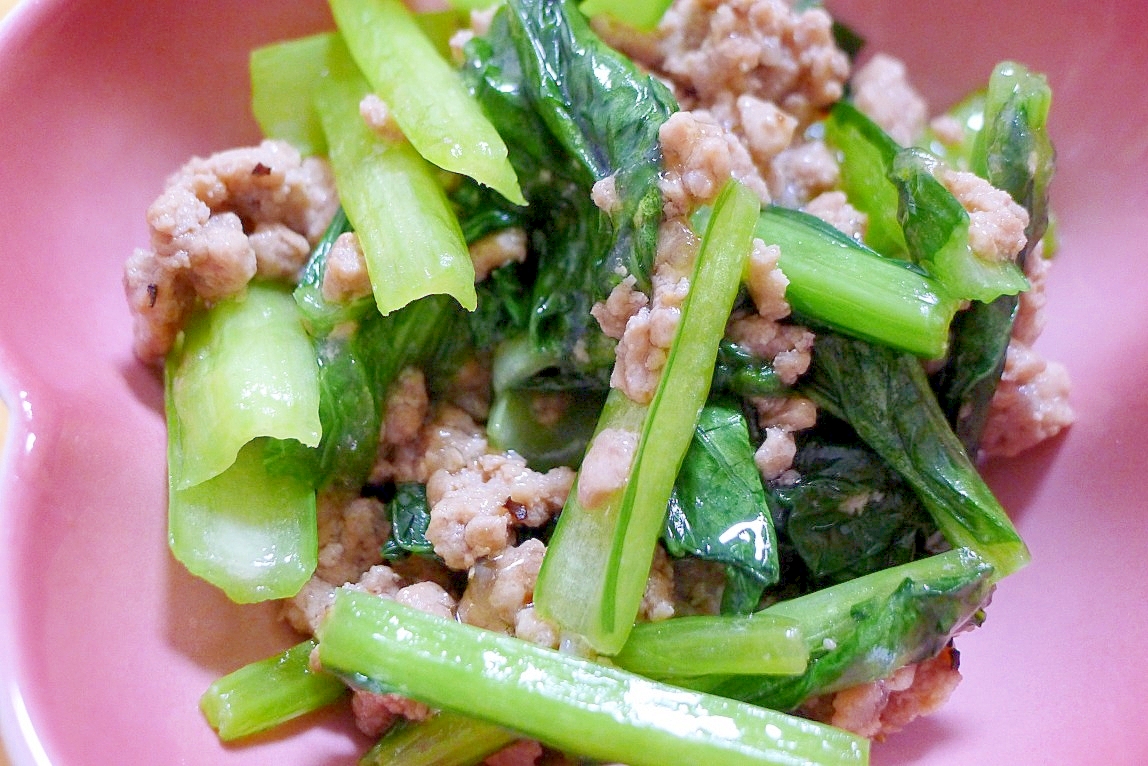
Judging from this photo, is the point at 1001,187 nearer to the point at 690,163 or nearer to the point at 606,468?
the point at 690,163

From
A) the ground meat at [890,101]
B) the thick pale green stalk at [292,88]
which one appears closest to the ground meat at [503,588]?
the thick pale green stalk at [292,88]

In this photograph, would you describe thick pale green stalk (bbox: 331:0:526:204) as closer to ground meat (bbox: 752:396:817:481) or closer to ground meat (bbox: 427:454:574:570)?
ground meat (bbox: 427:454:574:570)

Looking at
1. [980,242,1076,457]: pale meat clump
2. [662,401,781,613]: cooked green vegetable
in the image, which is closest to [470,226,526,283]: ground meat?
[662,401,781,613]: cooked green vegetable

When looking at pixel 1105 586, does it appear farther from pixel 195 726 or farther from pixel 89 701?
pixel 89 701

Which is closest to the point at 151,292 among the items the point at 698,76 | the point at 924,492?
the point at 698,76

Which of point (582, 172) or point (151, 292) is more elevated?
point (582, 172)

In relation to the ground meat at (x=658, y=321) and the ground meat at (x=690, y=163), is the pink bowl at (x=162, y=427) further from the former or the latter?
the ground meat at (x=690, y=163)
